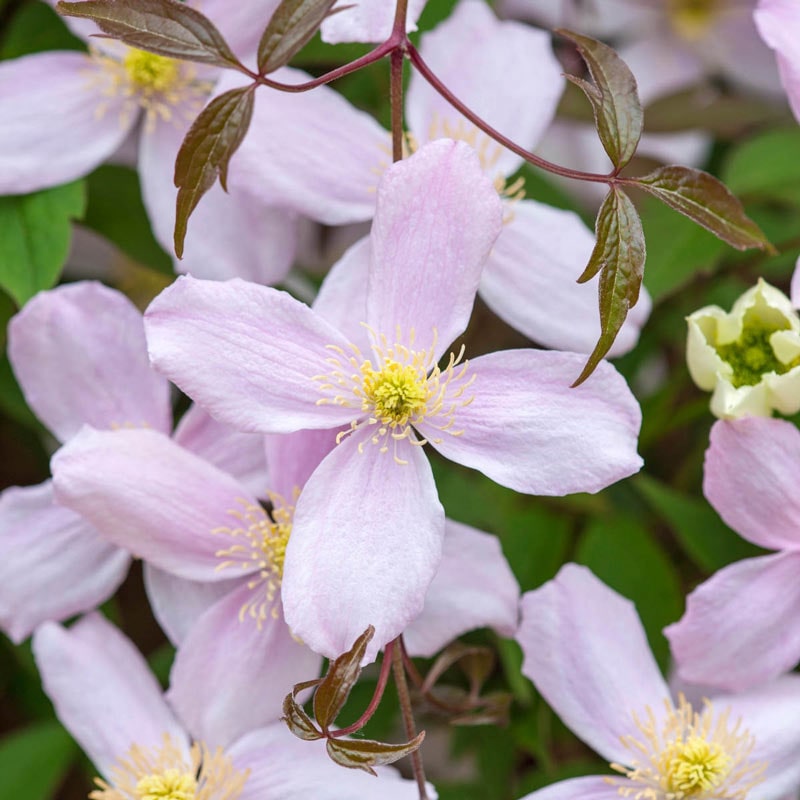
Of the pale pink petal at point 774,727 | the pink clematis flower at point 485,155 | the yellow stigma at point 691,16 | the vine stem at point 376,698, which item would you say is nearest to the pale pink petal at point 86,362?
the pink clematis flower at point 485,155

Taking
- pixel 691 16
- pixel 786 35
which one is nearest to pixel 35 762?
pixel 786 35

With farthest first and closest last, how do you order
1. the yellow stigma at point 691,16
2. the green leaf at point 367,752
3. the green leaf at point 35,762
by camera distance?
the yellow stigma at point 691,16
the green leaf at point 35,762
the green leaf at point 367,752

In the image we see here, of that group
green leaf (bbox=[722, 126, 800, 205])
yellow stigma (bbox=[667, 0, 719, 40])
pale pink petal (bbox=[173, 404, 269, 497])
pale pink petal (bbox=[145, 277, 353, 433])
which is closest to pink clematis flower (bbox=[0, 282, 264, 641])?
pale pink petal (bbox=[173, 404, 269, 497])

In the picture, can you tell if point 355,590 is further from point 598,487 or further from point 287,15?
point 287,15

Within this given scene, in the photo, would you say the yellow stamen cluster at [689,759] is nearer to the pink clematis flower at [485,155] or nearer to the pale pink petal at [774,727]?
the pale pink petal at [774,727]

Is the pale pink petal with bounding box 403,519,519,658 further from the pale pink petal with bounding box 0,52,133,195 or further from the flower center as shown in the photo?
the pale pink petal with bounding box 0,52,133,195
